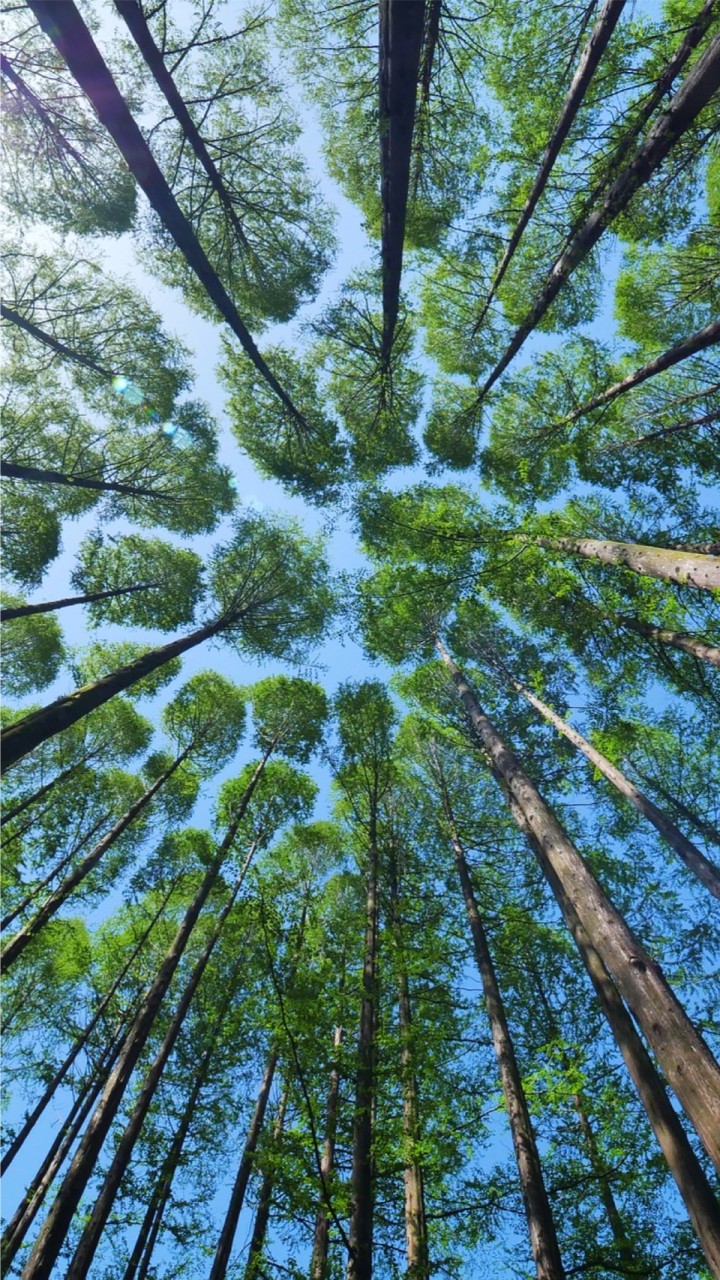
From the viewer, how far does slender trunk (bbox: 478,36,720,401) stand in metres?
4.80

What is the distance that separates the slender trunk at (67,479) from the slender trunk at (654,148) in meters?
6.71

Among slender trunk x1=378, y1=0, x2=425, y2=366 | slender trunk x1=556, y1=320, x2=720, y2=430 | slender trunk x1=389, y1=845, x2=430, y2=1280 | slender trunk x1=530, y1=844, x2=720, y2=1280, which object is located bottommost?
slender trunk x1=530, y1=844, x2=720, y2=1280

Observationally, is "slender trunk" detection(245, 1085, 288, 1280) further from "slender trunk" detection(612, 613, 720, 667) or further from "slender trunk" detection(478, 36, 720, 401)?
"slender trunk" detection(478, 36, 720, 401)

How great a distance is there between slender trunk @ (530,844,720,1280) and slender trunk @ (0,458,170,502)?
8104 mm

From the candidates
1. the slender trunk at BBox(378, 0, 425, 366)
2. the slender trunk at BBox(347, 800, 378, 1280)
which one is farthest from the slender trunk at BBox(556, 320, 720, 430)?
the slender trunk at BBox(347, 800, 378, 1280)

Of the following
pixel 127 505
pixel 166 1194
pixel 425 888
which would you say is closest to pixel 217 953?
pixel 425 888

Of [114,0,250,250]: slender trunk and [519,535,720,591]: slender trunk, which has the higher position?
[519,535,720,591]: slender trunk

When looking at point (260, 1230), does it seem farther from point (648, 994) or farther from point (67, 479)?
point (67, 479)

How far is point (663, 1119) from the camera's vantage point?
2.51m

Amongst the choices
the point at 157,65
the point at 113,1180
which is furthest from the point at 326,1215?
the point at 157,65

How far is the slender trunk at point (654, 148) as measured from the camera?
15.7 feet

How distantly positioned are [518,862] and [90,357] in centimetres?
1159

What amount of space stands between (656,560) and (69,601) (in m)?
8.32

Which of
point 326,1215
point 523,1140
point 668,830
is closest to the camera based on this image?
point 326,1215
